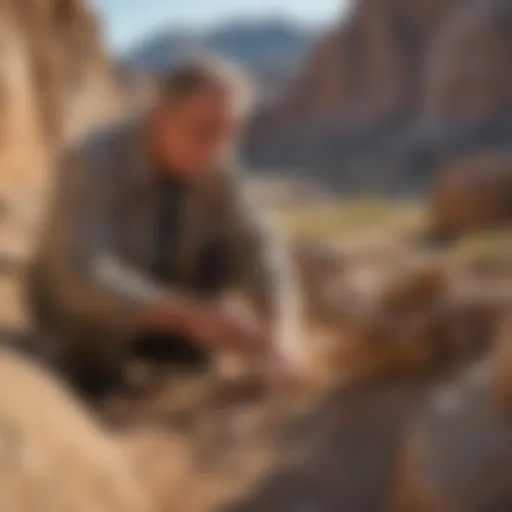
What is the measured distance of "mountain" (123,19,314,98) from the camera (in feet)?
53.7

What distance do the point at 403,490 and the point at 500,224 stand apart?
11.8ft

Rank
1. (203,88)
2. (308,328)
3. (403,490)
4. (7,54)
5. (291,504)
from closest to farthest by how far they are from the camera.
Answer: (403,490), (291,504), (203,88), (308,328), (7,54)

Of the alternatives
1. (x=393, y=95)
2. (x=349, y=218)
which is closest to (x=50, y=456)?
(x=349, y=218)

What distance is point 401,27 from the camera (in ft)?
38.0

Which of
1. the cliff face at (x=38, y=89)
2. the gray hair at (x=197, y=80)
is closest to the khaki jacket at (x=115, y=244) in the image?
the gray hair at (x=197, y=80)

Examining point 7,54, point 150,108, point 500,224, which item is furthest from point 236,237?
point 500,224

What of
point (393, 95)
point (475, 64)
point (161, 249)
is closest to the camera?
point (161, 249)

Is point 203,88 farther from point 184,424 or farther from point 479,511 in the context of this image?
point 479,511

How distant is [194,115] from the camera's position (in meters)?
1.39

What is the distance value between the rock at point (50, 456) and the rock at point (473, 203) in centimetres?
346

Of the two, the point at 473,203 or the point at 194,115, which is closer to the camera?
the point at 194,115

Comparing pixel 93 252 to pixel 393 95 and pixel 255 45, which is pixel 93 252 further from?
pixel 255 45

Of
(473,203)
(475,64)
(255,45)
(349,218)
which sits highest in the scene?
(255,45)

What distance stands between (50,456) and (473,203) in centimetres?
382
